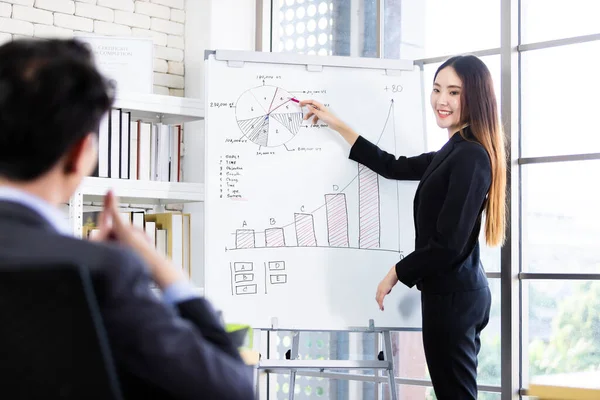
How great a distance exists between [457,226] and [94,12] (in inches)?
88.3

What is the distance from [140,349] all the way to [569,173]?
2.67m

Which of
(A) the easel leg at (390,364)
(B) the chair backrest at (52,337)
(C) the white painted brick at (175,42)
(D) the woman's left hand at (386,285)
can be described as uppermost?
(C) the white painted brick at (175,42)

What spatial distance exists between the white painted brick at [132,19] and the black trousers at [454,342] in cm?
223

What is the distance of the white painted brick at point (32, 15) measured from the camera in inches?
145

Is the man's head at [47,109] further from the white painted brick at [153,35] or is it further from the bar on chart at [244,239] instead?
the white painted brick at [153,35]

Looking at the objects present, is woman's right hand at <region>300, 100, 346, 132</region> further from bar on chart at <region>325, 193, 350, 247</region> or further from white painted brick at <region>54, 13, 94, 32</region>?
white painted brick at <region>54, 13, 94, 32</region>

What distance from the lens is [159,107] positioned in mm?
3598

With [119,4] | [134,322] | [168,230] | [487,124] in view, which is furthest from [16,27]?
[134,322]

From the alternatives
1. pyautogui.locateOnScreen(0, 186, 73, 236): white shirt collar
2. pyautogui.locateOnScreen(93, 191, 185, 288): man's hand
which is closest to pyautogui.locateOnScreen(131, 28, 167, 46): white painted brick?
pyautogui.locateOnScreen(93, 191, 185, 288): man's hand

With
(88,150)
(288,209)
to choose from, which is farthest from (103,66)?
(88,150)

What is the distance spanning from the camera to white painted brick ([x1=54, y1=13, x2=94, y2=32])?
3.80 m

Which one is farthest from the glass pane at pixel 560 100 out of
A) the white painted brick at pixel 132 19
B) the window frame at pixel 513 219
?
the white painted brick at pixel 132 19

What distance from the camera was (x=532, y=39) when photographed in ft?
11.0

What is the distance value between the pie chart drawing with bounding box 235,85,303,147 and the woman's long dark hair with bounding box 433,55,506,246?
674 millimetres
